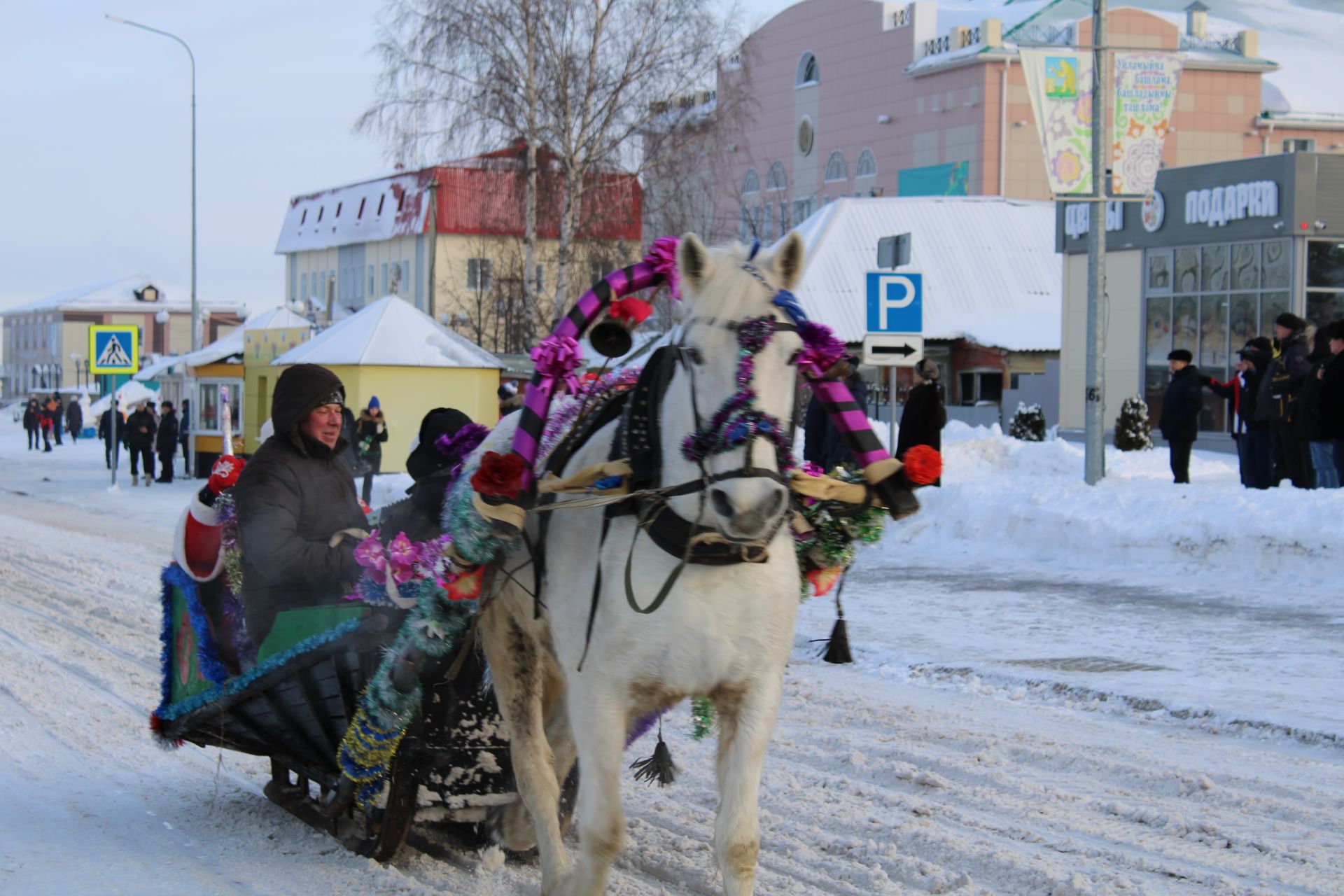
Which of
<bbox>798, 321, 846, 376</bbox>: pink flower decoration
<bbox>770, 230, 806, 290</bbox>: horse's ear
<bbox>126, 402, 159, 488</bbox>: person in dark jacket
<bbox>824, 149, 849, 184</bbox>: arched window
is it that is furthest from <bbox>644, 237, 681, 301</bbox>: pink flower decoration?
<bbox>824, 149, 849, 184</bbox>: arched window

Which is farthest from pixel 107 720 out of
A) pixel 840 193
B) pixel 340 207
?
pixel 340 207

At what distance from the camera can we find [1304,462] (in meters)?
14.5

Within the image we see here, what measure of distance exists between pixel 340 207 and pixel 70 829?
68363 millimetres

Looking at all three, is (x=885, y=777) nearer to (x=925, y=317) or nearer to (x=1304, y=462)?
(x=1304, y=462)

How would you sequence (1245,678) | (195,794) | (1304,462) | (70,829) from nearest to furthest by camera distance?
(70,829), (195,794), (1245,678), (1304,462)

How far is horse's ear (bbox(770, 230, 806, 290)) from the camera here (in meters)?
4.26

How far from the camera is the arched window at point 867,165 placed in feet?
182

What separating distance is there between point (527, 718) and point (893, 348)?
32.8 feet

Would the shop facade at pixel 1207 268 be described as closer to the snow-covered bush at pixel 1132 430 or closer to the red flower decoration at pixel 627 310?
the snow-covered bush at pixel 1132 430

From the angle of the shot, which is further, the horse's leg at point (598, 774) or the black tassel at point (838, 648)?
the black tassel at point (838, 648)

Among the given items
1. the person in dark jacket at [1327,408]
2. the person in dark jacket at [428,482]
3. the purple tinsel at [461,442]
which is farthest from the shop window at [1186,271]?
the purple tinsel at [461,442]

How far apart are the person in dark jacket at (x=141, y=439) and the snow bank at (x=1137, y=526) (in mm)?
17115

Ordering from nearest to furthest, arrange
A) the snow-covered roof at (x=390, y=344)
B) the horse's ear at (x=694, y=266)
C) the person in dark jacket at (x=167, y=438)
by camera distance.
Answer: the horse's ear at (x=694, y=266), the snow-covered roof at (x=390, y=344), the person in dark jacket at (x=167, y=438)

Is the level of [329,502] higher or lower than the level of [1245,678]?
higher
